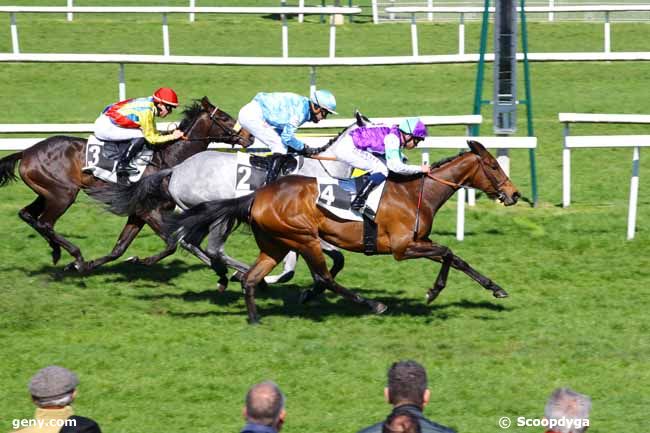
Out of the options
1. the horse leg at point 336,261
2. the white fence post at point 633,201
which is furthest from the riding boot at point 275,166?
the white fence post at point 633,201

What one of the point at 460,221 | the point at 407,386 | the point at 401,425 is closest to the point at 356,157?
the point at 460,221

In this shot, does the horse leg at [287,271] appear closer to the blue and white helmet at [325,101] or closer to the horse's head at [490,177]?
the blue and white helmet at [325,101]

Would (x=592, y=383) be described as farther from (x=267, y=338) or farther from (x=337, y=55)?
(x=337, y=55)

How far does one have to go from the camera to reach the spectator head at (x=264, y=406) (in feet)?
12.8

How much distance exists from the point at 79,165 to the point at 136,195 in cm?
73

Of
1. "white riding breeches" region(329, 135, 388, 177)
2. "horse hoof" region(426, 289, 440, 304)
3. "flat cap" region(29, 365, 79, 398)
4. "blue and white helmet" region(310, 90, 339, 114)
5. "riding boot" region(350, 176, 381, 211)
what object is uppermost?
"blue and white helmet" region(310, 90, 339, 114)

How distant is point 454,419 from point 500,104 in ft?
17.3

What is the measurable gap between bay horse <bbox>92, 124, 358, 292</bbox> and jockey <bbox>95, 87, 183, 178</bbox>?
0.98 ft

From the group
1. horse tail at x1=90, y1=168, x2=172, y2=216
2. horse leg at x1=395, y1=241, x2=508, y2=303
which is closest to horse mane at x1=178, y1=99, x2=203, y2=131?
horse tail at x1=90, y1=168, x2=172, y2=216

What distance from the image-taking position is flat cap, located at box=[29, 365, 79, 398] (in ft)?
13.5

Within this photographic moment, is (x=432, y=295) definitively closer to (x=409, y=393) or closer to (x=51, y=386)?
(x=409, y=393)

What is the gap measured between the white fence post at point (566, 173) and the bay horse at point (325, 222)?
2304 millimetres

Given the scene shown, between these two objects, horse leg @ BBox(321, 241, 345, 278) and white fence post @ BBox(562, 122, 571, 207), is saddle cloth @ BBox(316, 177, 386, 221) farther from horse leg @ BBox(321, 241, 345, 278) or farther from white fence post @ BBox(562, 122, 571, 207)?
white fence post @ BBox(562, 122, 571, 207)

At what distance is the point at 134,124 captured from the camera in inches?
349
